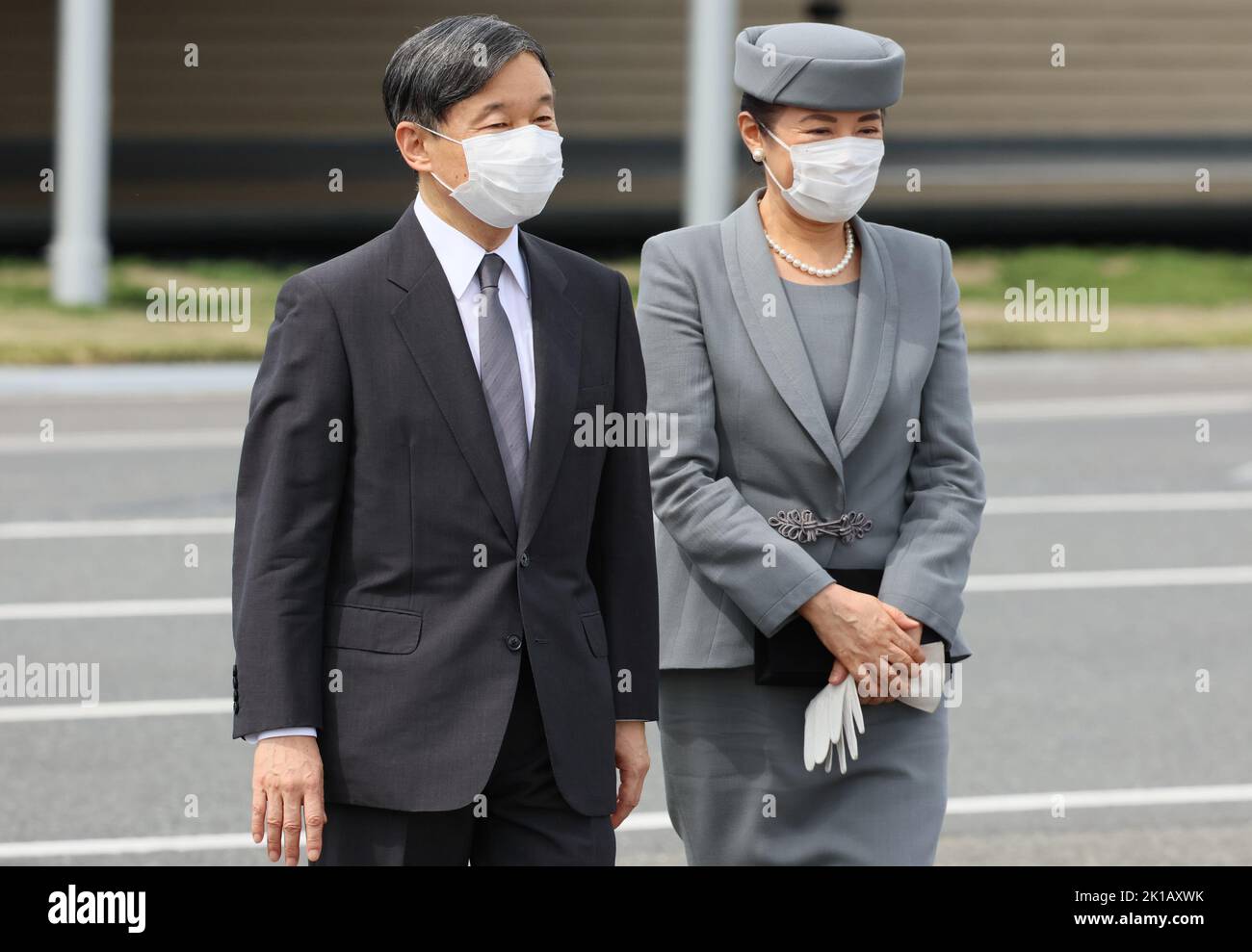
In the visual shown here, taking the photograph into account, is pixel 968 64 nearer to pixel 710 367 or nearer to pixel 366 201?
pixel 366 201

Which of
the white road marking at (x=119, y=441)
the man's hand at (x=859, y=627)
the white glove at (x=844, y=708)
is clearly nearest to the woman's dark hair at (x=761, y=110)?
the man's hand at (x=859, y=627)

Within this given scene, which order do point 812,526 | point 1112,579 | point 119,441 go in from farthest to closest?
point 119,441 < point 1112,579 < point 812,526

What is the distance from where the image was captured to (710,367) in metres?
3.79

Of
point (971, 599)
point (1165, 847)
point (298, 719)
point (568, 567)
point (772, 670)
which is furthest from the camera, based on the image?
point (971, 599)

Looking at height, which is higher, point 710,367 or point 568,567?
point 710,367

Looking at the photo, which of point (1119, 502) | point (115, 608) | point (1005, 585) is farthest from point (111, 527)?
point (1119, 502)

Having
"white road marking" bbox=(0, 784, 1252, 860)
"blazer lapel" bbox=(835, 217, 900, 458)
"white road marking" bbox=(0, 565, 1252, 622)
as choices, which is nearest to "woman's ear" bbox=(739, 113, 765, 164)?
"blazer lapel" bbox=(835, 217, 900, 458)

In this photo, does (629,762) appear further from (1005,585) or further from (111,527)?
(111,527)

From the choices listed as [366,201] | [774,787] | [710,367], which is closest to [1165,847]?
[774,787]

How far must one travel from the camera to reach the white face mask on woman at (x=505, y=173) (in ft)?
10.6

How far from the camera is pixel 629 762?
3.41 meters

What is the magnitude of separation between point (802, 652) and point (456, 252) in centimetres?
108

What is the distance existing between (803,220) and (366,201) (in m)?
18.6

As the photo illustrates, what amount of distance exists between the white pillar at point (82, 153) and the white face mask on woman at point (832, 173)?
13.9 metres
